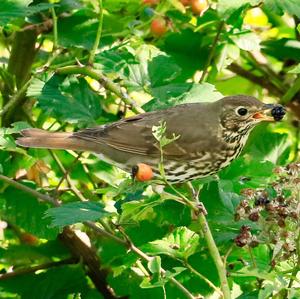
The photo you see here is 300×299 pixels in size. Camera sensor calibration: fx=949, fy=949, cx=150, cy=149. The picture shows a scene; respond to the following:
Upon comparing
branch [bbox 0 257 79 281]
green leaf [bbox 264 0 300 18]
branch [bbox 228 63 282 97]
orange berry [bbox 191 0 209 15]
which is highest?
green leaf [bbox 264 0 300 18]

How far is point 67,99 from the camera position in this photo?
13.4 feet

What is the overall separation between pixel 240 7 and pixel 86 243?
4.52ft

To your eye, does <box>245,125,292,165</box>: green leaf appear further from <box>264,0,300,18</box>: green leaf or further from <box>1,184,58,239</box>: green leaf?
<box>1,184,58,239</box>: green leaf

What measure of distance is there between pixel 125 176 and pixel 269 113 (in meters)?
0.70

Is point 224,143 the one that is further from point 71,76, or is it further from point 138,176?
point 138,176

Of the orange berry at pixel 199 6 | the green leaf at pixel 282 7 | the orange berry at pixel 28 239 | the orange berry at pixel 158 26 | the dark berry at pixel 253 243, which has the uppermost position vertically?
the green leaf at pixel 282 7

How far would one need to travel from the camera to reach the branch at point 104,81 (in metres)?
3.78

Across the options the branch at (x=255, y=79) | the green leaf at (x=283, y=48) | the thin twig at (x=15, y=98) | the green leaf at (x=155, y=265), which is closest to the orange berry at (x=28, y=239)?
the thin twig at (x=15, y=98)

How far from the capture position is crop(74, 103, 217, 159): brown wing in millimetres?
4105

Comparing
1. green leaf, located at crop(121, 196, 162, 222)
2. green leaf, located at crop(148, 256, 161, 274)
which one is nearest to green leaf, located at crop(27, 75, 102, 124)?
green leaf, located at crop(121, 196, 162, 222)

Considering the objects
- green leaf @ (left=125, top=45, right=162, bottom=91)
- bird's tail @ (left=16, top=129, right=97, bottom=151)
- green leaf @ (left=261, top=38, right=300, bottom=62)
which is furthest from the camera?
green leaf @ (left=261, top=38, right=300, bottom=62)

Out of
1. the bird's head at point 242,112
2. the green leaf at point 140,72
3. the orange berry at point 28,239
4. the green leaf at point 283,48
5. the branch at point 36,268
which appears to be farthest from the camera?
the green leaf at point 283,48

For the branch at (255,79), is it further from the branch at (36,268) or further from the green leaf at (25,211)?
the green leaf at (25,211)

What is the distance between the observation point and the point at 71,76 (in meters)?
4.20
